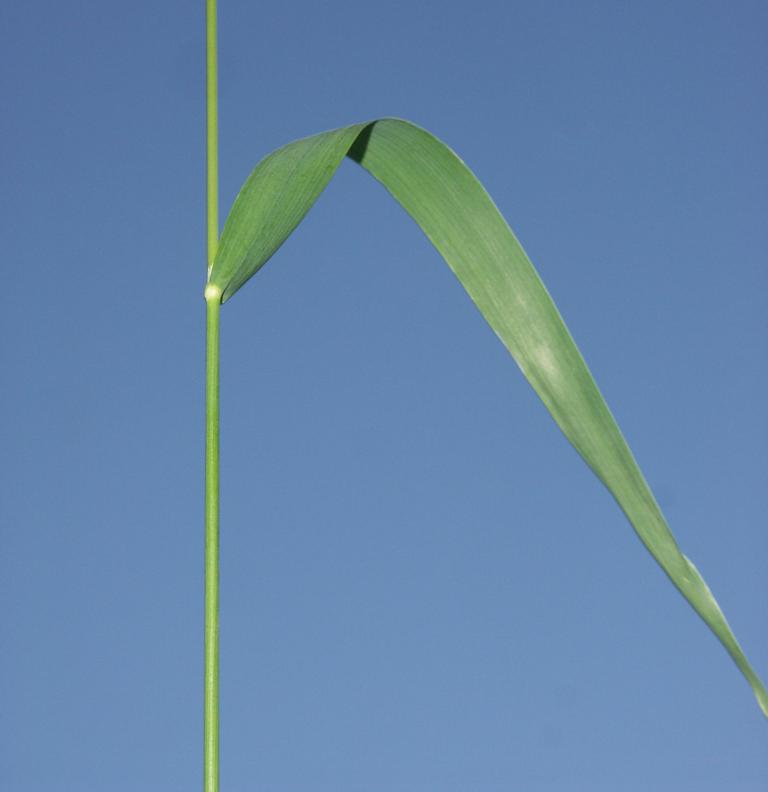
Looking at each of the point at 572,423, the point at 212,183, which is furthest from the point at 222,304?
the point at 572,423

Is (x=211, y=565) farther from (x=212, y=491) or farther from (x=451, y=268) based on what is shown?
(x=451, y=268)

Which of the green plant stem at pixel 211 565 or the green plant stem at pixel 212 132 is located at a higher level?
the green plant stem at pixel 212 132

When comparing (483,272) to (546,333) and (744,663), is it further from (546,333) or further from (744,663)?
(744,663)

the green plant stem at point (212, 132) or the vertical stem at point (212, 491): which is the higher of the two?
the green plant stem at point (212, 132)

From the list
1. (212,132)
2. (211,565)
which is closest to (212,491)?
(211,565)
